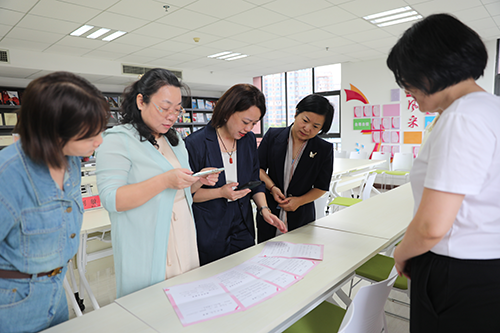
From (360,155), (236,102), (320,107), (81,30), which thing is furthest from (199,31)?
(360,155)

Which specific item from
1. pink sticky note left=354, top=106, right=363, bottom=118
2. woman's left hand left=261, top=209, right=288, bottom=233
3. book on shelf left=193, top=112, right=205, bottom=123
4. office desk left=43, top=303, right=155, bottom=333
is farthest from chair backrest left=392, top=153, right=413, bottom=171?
office desk left=43, top=303, right=155, bottom=333

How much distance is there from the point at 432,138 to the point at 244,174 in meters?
1.08

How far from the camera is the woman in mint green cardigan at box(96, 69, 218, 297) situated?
119cm

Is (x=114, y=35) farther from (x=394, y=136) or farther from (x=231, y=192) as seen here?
(x=394, y=136)

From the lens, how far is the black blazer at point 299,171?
2080mm

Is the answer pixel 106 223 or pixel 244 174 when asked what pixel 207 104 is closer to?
pixel 106 223

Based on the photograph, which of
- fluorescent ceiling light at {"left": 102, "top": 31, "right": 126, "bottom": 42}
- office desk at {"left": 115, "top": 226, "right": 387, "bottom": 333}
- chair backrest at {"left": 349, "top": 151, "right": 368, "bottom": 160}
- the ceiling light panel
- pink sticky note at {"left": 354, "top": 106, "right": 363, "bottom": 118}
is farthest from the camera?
pink sticky note at {"left": 354, "top": 106, "right": 363, "bottom": 118}

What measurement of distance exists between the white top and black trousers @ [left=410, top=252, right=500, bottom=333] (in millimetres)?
37

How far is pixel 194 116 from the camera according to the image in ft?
30.8

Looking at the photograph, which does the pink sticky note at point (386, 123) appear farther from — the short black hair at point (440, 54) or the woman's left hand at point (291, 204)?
the short black hair at point (440, 54)

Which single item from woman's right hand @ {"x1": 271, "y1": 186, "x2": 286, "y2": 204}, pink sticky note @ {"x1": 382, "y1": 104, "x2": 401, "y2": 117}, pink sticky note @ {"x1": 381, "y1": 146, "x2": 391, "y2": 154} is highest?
pink sticky note @ {"x1": 382, "y1": 104, "x2": 401, "y2": 117}

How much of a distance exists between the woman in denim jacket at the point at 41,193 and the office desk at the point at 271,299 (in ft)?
1.02

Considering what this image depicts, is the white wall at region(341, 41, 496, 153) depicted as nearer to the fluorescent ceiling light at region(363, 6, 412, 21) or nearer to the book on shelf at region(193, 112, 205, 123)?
the fluorescent ceiling light at region(363, 6, 412, 21)

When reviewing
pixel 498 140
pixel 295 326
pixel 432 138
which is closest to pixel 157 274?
pixel 295 326
